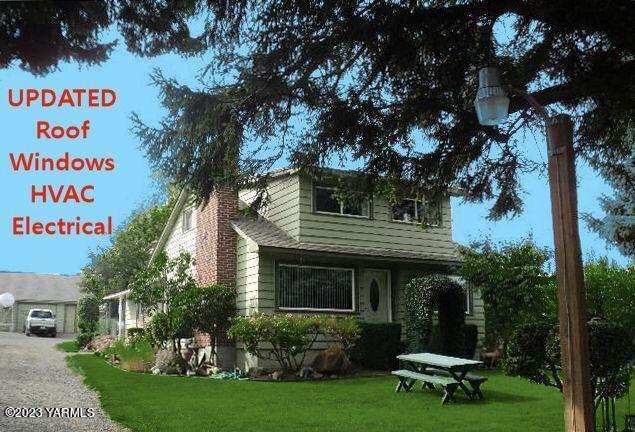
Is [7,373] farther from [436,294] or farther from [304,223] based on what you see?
[436,294]

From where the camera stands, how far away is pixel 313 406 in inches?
400

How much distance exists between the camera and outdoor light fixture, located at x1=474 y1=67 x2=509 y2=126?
6367mm

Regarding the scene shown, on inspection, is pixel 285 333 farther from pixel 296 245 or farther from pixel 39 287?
pixel 39 287

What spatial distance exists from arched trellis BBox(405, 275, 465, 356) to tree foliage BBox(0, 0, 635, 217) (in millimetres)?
7498

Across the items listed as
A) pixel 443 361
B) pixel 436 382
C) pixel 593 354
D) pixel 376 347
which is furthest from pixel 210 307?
pixel 593 354

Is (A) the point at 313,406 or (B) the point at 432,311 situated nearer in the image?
(A) the point at 313,406

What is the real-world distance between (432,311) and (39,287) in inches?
1525

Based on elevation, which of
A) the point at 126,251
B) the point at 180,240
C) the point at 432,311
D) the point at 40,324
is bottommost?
the point at 40,324

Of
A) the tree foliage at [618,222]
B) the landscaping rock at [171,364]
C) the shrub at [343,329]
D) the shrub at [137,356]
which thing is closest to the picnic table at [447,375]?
the shrub at [343,329]

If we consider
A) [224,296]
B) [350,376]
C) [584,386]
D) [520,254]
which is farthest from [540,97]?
[520,254]

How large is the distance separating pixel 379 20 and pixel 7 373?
35.9 ft

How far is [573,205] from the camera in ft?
19.3

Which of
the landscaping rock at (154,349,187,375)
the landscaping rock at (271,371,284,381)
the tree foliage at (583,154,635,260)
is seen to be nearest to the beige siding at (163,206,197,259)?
the landscaping rock at (154,349,187,375)

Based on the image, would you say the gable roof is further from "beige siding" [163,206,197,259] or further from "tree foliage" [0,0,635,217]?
"tree foliage" [0,0,635,217]
